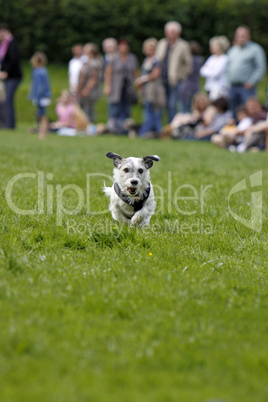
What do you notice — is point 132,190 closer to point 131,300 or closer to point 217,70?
point 131,300

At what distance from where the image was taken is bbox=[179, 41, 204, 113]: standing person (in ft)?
58.5

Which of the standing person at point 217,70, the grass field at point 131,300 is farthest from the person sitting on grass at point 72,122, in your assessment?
the grass field at point 131,300

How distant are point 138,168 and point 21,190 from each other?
81.3 inches

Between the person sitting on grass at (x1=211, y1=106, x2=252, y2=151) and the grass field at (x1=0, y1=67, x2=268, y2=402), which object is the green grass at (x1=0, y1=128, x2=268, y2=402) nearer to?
the grass field at (x1=0, y1=67, x2=268, y2=402)

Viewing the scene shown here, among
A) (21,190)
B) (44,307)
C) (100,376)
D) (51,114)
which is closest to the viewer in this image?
(100,376)

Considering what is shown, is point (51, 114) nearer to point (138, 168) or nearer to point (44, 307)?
point (138, 168)

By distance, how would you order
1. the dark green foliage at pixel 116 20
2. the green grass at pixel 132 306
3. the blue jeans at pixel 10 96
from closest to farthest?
1. the green grass at pixel 132 306
2. the blue jeans at pixel 10 96
3. the dark green foliage at pixel 116 20

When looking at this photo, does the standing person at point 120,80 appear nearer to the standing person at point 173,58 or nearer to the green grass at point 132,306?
the standing person at point 173,58

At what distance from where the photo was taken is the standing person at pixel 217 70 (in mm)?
16562

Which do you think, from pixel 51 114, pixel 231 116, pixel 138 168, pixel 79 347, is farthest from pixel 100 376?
pixel 51 114

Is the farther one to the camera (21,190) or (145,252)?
(21,190)

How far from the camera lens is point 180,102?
18094mm

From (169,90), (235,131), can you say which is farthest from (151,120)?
(235,131)

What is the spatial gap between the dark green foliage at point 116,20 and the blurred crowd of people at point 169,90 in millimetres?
10312
